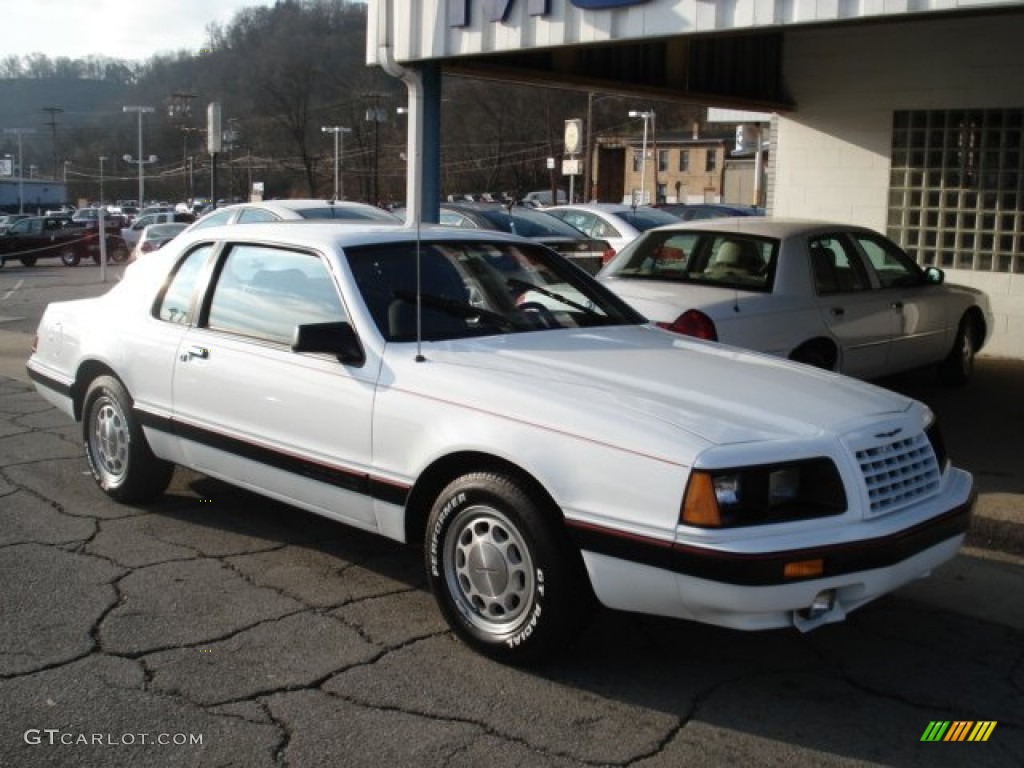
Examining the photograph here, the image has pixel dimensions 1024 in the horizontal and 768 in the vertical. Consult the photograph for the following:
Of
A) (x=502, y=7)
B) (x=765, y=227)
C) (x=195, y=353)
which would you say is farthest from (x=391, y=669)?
(x=765, y=227)

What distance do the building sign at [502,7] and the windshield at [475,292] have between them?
220 cm

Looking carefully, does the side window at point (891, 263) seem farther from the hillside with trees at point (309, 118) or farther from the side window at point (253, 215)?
the hillside with trees at point (309, 118)

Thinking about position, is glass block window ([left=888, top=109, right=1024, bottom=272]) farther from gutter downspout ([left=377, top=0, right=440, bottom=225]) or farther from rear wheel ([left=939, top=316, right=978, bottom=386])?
gutter downspout ([left=377, top=0, right=440, bottom=225])

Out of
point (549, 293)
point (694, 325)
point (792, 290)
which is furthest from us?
point (792, 290)

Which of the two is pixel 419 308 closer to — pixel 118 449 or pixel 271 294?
pixel 271 294

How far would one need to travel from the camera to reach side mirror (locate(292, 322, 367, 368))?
4.50m

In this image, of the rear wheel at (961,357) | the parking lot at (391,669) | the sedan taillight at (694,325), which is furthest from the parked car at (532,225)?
the parking lot at (391,669)

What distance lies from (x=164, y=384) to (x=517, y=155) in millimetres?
86951

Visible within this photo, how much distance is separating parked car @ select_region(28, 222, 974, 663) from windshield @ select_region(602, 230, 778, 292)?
8.53 feet

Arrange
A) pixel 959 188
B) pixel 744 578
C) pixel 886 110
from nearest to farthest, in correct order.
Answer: pixel 744 578
pixel 959 188
pixel 886 110

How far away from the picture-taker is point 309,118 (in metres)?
78.9

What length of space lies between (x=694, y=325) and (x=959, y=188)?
592 centimetres

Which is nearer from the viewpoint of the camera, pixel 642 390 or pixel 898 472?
pixel 898 472

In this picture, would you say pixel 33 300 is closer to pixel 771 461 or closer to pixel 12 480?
pixel 12 480
